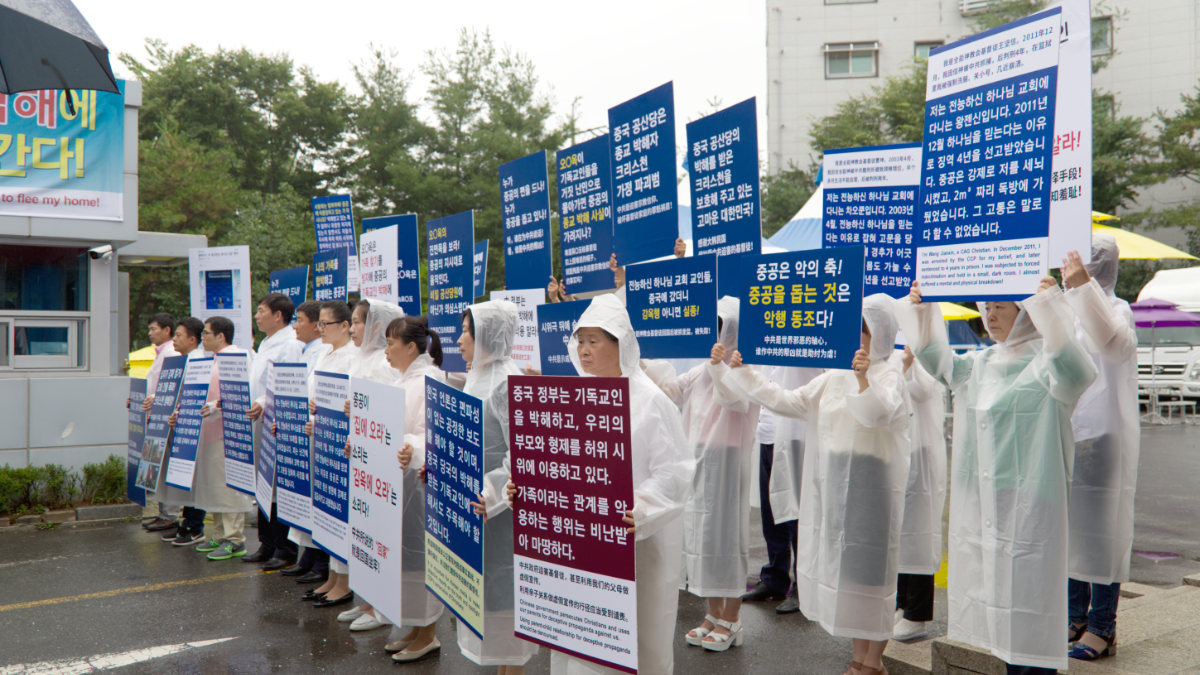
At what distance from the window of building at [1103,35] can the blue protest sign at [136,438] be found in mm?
29245

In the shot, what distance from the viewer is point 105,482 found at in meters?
9.73

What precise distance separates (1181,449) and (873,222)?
10.9m

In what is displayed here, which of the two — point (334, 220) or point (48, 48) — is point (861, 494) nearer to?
point (48, 48)

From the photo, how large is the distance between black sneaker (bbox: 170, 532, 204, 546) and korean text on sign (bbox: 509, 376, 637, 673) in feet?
19.0

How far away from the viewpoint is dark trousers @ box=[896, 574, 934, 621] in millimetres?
5098

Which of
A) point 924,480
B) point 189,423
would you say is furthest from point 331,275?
point 924,480

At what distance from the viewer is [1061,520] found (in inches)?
150

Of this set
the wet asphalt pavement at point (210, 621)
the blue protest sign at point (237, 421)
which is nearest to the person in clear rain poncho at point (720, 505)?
the wet asphalt pavement at point (210, 621)

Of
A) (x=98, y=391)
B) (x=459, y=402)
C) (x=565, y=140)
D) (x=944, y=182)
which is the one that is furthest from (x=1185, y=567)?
(x=565, y=140)

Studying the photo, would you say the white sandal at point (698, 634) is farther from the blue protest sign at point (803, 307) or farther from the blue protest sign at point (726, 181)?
the blue protest sign at point (726, 181)

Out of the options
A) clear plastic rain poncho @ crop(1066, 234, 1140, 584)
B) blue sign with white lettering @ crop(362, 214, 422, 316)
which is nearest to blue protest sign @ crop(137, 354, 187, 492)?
blue sign with white lettering @ crop(362, 214, 422, 316)

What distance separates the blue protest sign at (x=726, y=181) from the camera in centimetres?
513

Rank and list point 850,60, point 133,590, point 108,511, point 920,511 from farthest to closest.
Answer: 1. point 850,60
2. point 108,511
3. point 133,590
4. point 920,511

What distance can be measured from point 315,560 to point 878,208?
4.71 m
